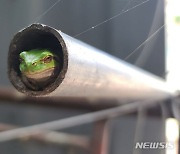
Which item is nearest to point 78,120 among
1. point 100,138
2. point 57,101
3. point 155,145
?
point 57,101

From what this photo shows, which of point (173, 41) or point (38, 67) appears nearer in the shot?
point (38, 67)

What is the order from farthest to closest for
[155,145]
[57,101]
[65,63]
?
[57,101] → [155,145] → [65,63]

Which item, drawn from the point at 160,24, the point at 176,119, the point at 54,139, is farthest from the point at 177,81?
the point at 54,139

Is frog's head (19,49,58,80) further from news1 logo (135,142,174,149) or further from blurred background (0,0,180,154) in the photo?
news1 logo (135,142,174,149)

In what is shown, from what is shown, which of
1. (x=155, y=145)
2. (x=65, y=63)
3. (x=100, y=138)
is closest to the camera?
(x=65, y=63)

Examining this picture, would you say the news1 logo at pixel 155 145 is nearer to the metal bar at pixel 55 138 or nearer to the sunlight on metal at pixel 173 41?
the sunlight on metal at pixel 173 41

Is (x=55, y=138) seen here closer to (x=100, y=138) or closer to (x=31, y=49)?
(x=100, y=138)

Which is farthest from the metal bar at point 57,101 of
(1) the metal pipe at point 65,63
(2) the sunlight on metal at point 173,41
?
(1) the metal pipe at point 65,63

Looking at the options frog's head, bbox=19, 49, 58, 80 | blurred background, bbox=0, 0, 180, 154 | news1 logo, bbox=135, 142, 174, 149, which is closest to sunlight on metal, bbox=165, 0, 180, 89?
blurred background, bbox=0, 0, 180, 154
